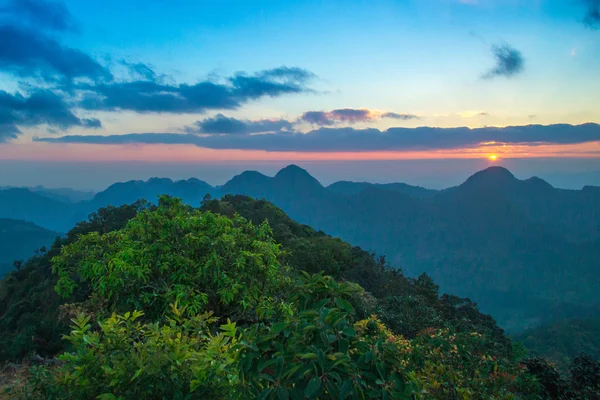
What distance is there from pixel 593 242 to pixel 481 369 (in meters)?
224

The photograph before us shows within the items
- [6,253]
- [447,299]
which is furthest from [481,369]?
[6,253]

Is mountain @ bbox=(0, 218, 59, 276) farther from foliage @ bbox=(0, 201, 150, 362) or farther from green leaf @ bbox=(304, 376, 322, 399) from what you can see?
green leaf @ bbox=(304, 376, 322, 399)

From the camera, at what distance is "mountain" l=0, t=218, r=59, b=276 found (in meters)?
134

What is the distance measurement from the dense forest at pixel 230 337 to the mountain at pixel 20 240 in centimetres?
14850

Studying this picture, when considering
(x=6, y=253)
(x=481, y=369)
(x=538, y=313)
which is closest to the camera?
(x=481, y=369)

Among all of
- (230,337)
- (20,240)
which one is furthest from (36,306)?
(20,240)

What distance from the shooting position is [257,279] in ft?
25.5

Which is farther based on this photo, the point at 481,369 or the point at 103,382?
the point at 481,369

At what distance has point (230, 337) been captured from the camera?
538 cm

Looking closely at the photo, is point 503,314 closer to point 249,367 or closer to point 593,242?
point 593,242

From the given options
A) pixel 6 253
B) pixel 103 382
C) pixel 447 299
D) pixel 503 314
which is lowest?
pixel 503 314

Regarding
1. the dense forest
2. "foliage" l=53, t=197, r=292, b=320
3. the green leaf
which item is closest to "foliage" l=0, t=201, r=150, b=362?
the dense forest

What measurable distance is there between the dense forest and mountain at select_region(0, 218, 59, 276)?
148499 millimetres

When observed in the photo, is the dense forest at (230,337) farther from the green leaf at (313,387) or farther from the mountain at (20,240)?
the mountain at (20,240)
